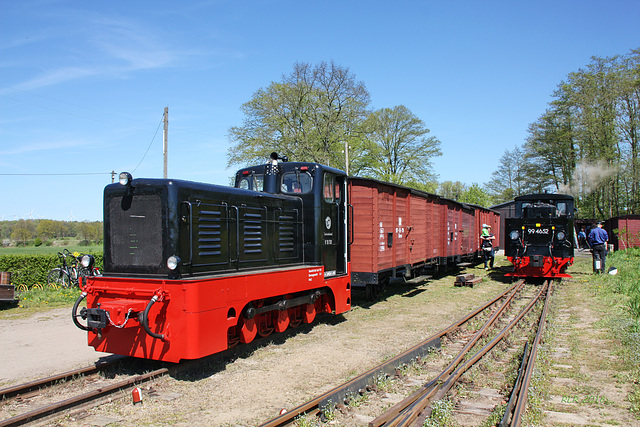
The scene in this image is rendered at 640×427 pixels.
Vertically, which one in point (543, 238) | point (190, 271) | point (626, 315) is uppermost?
point (543, 238)

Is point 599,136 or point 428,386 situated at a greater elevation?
point 599,136

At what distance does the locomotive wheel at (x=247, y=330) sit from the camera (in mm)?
6477

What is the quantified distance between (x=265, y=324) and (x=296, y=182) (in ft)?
8.41

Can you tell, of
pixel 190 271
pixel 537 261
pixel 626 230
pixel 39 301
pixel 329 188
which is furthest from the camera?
pixel 626 230

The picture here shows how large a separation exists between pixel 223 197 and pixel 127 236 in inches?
53.5

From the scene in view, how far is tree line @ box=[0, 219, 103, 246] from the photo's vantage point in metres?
48.1

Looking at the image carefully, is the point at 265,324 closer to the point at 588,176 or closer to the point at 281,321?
the point at 281,321

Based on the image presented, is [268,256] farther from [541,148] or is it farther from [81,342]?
[541,148]

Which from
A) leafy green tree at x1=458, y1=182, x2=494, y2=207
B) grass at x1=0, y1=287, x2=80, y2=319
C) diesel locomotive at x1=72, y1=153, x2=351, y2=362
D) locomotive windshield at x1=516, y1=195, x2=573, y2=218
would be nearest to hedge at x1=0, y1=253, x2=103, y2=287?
grass at x1=0, y1=287, x2=80, y2=319

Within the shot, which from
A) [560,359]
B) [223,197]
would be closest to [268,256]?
[223,197]

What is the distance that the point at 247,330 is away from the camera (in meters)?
6.56

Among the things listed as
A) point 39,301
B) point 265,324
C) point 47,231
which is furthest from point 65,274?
point 47,231

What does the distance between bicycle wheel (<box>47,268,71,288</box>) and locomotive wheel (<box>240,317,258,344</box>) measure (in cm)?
953

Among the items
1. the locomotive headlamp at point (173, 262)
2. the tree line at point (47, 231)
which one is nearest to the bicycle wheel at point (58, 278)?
the locomotive headlamp at point (173, 262)
